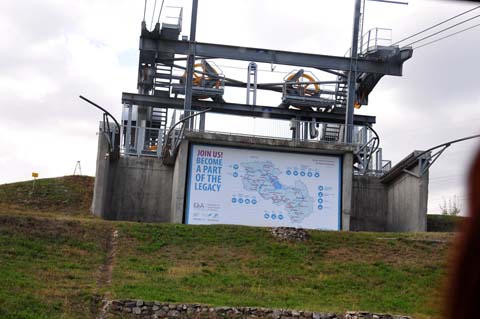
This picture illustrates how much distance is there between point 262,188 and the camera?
34094 mm

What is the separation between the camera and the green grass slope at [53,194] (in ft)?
114

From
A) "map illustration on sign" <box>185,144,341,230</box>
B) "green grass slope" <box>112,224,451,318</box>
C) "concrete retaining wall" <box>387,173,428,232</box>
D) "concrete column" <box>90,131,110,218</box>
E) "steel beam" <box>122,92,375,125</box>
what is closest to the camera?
"green grass slope" <box>112,224,451,318</box>

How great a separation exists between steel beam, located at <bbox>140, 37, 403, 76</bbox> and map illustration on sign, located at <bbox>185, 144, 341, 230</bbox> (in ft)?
19.3

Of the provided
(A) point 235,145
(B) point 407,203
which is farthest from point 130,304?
(B) point 407,203

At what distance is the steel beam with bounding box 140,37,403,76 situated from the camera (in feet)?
124

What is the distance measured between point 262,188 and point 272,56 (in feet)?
25.8

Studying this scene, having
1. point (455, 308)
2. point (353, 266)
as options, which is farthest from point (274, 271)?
point (455, 308)

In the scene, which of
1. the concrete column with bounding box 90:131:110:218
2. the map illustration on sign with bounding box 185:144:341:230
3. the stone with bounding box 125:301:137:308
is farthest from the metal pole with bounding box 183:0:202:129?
the stone with bounding box 125:301:137:308

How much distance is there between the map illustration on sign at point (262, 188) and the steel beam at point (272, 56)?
5872mm

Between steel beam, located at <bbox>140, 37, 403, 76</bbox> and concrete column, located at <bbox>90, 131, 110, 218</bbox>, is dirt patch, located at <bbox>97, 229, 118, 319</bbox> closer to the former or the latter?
concrete column, located at <bbox>90, 131, 110, 218</bbox>

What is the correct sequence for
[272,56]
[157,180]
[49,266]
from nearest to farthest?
1. [49,266]
2. [157,180]
3. [272,56]

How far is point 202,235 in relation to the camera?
2758 cm

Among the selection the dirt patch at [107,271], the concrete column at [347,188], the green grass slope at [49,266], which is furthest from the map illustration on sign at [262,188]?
the dirt patch at [107,271]

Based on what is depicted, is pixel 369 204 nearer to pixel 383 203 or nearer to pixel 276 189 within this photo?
pixel 383 203
